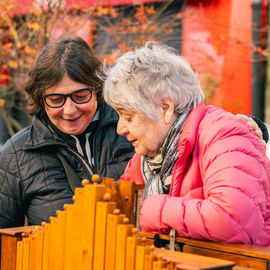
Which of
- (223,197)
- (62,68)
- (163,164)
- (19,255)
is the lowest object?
Result: (19,255)

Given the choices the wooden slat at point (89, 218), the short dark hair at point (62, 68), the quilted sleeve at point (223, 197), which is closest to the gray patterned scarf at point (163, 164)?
the quilted sleeve at point (223, 197)

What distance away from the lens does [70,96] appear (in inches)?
125

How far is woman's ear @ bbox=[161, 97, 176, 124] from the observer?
233cm

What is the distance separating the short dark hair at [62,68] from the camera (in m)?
3.19

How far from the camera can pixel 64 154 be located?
3.27m

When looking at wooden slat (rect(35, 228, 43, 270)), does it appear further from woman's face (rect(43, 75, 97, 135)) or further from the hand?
woman's face (rect(43, 75, 97, 135))

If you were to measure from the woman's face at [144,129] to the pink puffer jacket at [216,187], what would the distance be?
119 mm

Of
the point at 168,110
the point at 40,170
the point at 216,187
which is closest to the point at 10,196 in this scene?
the point at 40,170

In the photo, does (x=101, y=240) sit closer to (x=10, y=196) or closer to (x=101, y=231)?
(x=101, y=231)

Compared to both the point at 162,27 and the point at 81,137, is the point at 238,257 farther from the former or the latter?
the point at 162,27

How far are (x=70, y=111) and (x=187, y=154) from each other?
1114 millimetres

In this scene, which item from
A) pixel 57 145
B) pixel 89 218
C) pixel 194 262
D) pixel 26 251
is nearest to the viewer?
pixel 194 262

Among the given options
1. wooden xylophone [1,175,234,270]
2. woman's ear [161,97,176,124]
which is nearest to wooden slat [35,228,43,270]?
wooden xylophone [1,175,234,270]

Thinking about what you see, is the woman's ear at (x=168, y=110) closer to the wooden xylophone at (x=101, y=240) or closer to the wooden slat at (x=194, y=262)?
the wooden xylophone at (x=101, y=240)
